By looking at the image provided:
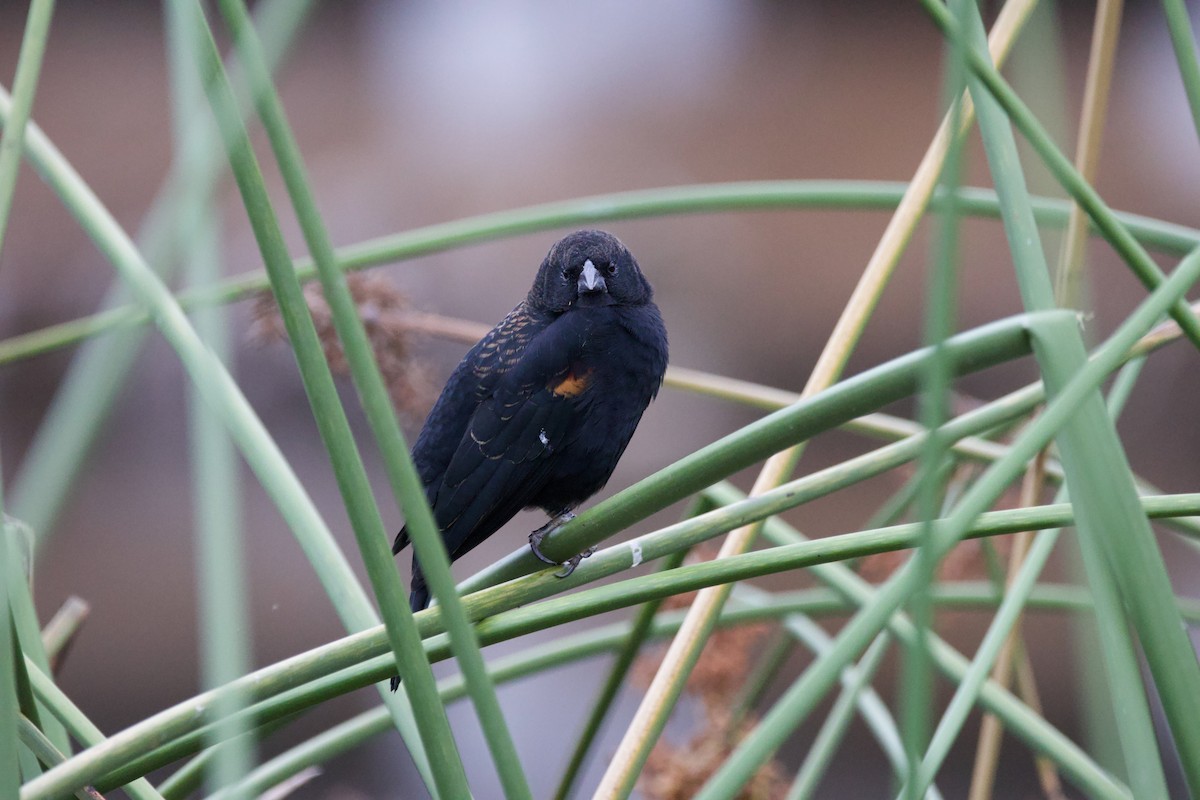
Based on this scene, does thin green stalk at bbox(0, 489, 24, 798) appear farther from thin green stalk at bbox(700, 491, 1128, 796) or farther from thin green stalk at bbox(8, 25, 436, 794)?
thin green stalk at bbox(700, 491, 1128, 796)

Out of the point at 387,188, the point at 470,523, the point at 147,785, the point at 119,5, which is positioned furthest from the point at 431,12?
the point at 147,785

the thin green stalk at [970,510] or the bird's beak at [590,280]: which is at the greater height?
the bird's beak at [590,280]

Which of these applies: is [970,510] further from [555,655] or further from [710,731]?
[710,731]

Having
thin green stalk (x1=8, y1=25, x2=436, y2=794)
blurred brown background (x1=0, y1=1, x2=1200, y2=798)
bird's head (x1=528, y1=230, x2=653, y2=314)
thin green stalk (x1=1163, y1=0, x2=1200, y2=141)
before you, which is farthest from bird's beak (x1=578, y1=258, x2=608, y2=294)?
blurred brown background (x1=0, y1=1, x2=1200, y2=798)

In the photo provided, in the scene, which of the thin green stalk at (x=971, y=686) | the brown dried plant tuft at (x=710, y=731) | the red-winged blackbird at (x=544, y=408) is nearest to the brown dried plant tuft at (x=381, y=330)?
the red-winged blackbird at (x=544, y=408)

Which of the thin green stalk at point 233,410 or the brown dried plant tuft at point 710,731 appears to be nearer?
the thin green stalk at point 233,410

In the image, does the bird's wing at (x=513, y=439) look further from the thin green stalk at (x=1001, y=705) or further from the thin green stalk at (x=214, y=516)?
the thin green stalk at (x=214, y=516)

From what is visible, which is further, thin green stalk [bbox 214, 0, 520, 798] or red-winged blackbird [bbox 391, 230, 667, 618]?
red-winged blackbird [bbox 391, 230, 667, 618]
